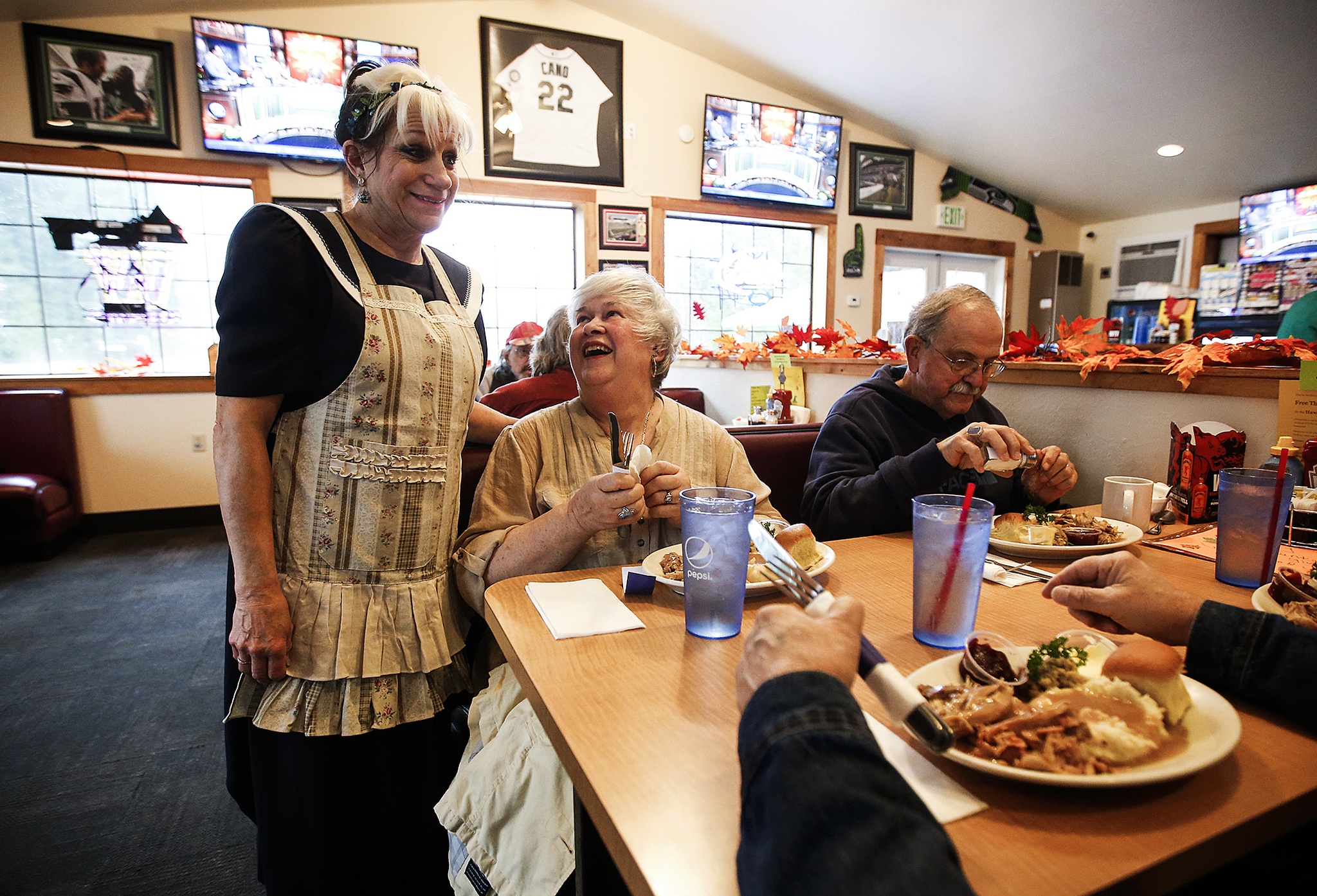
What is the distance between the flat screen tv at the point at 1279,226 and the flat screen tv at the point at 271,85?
7086mm

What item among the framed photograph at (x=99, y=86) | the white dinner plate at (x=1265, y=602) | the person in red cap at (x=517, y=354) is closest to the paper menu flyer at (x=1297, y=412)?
the white dinner plate at (x=1265, y=602)

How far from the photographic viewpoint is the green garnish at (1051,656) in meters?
0.70

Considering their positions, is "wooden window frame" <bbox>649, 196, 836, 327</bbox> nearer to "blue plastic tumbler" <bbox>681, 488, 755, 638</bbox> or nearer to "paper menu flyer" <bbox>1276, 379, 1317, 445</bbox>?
"paper menu flyer" <bbox>1276, 379, 1317, 445</bbox>

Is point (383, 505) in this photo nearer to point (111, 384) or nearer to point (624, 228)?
point (111, 384)

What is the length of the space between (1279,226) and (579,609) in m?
7.48

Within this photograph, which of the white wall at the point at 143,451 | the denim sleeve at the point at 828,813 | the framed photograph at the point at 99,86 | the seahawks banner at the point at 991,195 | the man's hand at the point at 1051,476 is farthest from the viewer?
the seahawks banner at the point at 991,195

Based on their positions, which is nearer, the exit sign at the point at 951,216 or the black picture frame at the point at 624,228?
the black picture frame at the point at 624,228

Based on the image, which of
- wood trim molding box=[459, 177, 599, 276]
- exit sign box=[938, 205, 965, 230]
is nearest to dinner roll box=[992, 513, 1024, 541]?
wood trim molding box=[459, 177, 599, 276]

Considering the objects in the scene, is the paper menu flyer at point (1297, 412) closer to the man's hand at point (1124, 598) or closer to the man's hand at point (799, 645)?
the man's hand at point (1124, 598)

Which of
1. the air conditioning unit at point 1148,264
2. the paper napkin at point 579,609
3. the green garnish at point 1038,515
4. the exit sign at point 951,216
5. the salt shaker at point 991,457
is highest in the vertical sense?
the exit sign at point 951,216

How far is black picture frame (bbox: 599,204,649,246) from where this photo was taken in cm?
572

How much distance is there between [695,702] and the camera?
715 mm

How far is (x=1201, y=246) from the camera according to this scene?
21.3 feet

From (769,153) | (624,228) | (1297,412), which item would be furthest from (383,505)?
(769,153)
